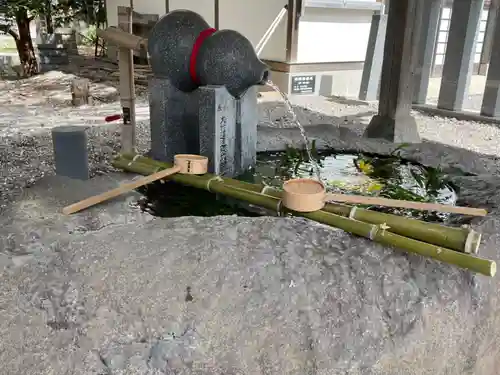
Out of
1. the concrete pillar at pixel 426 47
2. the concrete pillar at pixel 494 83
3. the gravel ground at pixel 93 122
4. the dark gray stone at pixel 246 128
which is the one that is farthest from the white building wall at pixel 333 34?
the dark gray stone at pixel 246 128

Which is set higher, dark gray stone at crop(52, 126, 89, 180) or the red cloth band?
the red cloth band

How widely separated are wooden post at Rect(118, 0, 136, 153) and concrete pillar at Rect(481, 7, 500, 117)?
5.16 m

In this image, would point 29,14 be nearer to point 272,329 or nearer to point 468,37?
point 468,37

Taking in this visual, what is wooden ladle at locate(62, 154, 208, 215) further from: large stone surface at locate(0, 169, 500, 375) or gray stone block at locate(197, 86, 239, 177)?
large stone surface at locate(0, 169, 500, 375)

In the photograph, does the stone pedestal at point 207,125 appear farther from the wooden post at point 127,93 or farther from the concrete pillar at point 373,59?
the concrete pillar at point 373,59

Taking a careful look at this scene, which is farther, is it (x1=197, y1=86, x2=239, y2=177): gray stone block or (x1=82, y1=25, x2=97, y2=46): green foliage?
(x1=82, y1=25, x2=97, y2=46): green foliage

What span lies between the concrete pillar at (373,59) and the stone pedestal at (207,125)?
5808 mm

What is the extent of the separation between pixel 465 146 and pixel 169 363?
450 centimetres

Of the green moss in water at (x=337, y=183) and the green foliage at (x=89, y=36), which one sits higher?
the green foliage at (x=89, y=36)

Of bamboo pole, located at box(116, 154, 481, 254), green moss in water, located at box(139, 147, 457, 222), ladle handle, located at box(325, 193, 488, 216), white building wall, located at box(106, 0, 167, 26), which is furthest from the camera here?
white building wall, located at box(106, 0, 167, 26)

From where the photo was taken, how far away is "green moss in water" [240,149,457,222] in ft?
9.90

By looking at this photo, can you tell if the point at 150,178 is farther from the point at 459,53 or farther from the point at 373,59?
the point at 373,59

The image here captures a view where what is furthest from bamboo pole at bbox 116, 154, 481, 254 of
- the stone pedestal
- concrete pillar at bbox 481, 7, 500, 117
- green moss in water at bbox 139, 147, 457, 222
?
concrete pillar at bbox 481, 7, 500, 117

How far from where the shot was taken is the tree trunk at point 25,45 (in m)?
9.77
